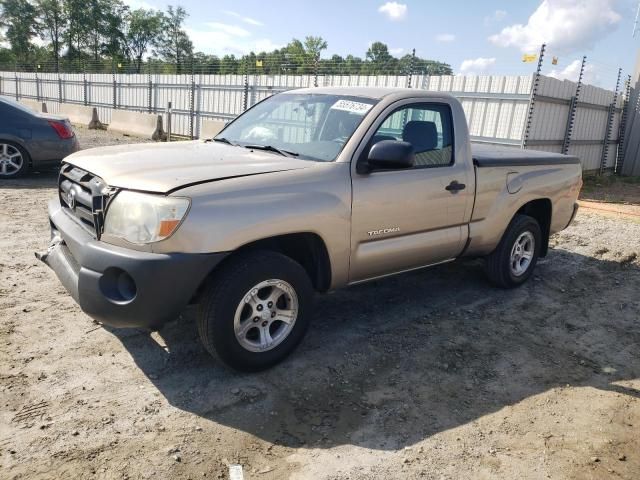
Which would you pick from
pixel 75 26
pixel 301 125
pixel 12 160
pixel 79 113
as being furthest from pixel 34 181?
pixel 75 26

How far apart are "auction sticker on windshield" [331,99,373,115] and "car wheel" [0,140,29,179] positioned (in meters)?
7.14

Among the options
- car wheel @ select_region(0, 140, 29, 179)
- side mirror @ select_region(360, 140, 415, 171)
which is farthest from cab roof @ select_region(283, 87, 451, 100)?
car wheel @ select_region(0, 140, 29, 179)

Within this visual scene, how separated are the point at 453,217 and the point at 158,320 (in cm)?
259

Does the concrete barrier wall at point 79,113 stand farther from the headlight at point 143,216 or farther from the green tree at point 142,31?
the green tree at point 142,31

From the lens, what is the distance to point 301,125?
13.5 feet

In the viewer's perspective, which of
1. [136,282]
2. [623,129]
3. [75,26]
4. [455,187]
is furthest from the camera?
[75,26]

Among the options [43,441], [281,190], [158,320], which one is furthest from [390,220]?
[43,441]

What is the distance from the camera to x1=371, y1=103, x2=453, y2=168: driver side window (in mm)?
4117

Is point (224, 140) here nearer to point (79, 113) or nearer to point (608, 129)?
point (608, 129)

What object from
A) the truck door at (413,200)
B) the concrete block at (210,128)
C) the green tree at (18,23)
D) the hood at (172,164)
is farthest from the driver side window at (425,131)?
the green tree at (18,23)

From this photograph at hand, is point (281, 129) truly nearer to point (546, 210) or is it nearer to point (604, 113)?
point (546, 210)

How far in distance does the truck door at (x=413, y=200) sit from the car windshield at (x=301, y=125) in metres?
0.21

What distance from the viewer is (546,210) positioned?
554 centimetres

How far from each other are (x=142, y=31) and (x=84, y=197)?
284ft
